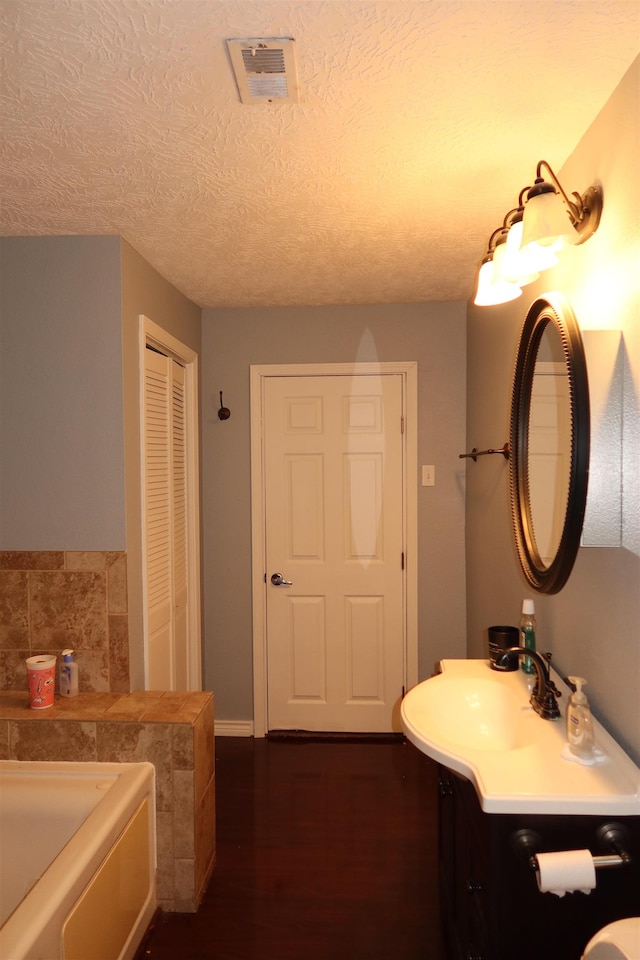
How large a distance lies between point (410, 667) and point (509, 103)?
2.79 metres

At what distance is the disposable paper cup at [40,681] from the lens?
2.30m

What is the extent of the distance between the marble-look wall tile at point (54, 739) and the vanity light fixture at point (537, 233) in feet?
6.38

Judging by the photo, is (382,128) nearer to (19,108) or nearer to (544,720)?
(19,108)

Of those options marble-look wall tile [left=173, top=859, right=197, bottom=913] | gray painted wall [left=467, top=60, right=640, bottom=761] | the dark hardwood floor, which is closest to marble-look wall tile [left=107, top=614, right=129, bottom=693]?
marble-look wall tile [left=173, top=859, right=197, bottom=913]

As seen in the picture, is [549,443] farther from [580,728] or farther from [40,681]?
A: [40,681]

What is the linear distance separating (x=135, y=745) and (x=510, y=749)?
127 cm

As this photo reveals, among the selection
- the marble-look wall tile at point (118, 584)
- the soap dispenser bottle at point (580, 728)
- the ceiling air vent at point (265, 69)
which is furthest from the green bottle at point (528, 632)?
the ceiling air vent at point (265, 69)

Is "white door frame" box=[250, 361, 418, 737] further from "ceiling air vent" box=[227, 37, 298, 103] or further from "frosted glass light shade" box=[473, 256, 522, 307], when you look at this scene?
"ceiling air vent" box=[227, 37, 298, 103]

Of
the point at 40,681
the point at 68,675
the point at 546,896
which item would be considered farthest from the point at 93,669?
the point at 546,896

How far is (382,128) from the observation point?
165cm

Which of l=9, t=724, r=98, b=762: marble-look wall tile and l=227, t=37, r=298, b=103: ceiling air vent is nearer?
l=227, t=37, r=298, b=103: ceiling air vent

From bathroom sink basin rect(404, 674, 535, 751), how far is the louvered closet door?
49.4 inches

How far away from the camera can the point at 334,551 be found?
3.59 metres

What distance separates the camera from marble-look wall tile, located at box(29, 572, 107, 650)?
242cm
